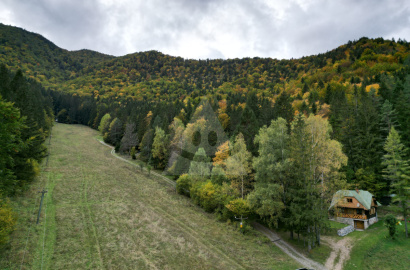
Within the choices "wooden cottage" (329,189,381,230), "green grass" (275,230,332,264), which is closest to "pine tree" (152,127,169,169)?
"green grass" (275,230,332,264)

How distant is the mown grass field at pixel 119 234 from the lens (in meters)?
18.0

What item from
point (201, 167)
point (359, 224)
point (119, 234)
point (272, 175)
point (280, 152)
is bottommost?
point (119, 234)

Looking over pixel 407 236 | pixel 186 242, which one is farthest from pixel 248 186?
pixel 407 236

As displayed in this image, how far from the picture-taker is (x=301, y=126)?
24.8 metres

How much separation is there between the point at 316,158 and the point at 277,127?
20.8ft

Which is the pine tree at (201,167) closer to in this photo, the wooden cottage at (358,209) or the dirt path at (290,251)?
the dirt path at (290,251)

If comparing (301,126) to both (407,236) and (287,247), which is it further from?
(407,236)

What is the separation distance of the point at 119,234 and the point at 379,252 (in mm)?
30075

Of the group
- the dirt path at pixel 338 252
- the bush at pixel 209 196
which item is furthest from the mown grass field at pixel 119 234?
the dirt path at pixel 338 252

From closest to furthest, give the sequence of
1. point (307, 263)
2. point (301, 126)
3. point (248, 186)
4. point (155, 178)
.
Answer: point (307, 263)
point (301, 126)
point (248, 186)
point (155, 178)

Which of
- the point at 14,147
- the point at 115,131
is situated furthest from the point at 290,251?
the point at 115,131

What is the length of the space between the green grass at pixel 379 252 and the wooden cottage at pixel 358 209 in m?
3.23

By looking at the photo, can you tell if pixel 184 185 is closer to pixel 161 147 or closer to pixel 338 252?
pixel 161 147

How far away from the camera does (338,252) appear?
2430 centimetres
